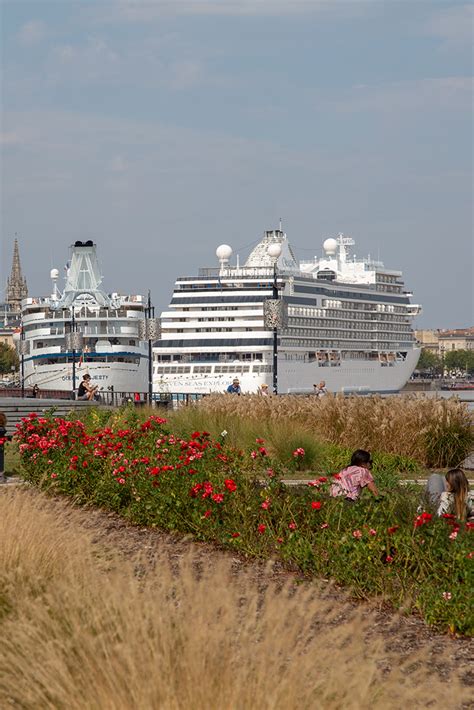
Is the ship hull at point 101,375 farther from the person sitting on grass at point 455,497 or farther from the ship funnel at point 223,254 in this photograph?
the person sitting on grass at point 455,497

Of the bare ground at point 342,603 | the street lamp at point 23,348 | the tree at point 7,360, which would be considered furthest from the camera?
the tree at point 7,360

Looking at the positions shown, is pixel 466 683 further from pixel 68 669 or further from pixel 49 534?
pixel 49 534

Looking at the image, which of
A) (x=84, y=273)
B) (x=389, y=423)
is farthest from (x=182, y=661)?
(x=84, y=273)

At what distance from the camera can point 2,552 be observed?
761cm

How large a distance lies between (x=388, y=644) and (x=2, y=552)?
2543 millimetres

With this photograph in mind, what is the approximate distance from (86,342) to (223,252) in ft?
44.2

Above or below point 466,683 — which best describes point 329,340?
above

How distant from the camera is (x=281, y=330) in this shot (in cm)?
7481

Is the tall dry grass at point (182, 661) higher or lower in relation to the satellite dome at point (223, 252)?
lower

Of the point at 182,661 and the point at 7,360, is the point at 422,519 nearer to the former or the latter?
the point at 182,661

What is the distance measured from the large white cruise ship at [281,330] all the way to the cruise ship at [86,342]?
8.50ft

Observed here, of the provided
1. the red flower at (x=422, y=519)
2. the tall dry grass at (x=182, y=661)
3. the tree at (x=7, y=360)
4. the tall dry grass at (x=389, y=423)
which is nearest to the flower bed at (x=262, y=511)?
the red flower at (x=422, y=519)

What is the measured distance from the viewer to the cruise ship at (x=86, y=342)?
231ft

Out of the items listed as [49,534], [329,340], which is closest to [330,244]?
[329,340]
